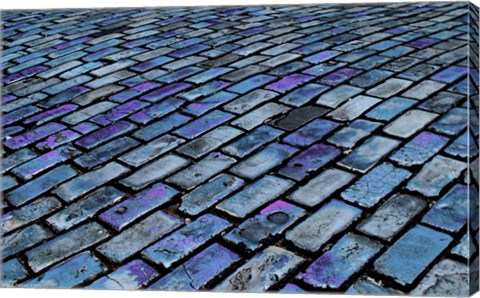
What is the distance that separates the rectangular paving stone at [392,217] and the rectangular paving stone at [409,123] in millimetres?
669

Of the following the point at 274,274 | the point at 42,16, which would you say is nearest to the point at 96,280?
the point at 274,274

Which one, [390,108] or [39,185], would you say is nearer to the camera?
[39,185]

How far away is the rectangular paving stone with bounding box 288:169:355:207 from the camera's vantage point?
2.51 m

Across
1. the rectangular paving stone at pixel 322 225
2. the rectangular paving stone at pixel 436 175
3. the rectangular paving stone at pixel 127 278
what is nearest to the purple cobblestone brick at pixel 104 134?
the rectangular paving stone at pixel 127 278

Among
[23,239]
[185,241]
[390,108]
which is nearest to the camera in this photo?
[185,241]

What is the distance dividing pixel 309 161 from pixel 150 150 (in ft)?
3.15

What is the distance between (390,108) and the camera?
10.9ft

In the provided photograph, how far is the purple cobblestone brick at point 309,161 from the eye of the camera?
2.73 meters

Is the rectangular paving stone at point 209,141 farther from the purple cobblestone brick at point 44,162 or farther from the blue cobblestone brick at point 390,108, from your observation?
the blue cobblestone brick at point 390,108

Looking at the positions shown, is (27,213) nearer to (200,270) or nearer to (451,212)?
(200,270)

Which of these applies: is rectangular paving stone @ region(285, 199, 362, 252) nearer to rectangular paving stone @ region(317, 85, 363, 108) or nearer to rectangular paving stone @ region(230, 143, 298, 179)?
rectangular paving stone @ region(230, 143, 298, 179)

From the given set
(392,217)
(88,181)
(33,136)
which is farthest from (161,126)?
(392,217)

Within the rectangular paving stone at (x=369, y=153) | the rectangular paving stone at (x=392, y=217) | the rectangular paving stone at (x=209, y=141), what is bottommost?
the rectangular paving stone at (x=392, y=217)

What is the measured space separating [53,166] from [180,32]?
2641mm
